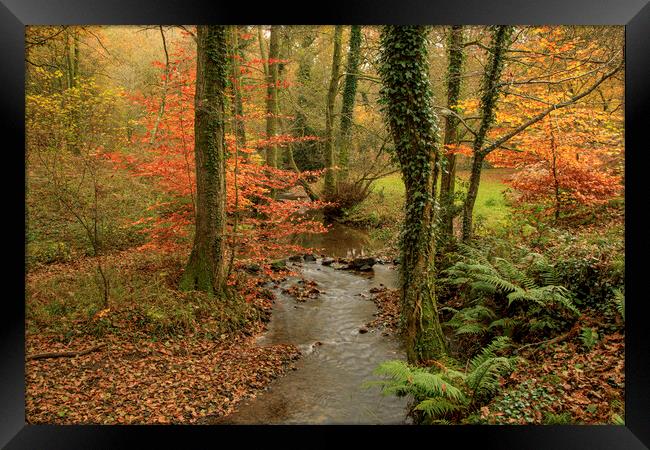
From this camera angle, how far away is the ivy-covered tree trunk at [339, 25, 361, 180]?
12320mm

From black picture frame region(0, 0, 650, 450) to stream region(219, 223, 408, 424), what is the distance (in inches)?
16.8

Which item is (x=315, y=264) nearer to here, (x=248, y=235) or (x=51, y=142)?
(x=248, y=235)

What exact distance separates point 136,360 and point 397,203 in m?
8.68

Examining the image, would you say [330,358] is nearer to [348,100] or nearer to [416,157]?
[416,157]

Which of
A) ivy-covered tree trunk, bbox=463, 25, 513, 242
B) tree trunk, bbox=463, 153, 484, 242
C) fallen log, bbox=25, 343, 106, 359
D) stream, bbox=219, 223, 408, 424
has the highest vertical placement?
ivy-covered tree trunk, bbox=463, 25, 513, 242

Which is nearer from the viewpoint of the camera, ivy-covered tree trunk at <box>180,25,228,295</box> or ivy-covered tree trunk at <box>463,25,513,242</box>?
ivy-covered tree trunk at <box>180,25,228,295</box>

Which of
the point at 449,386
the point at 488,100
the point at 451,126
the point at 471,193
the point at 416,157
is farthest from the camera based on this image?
the point at 451,126

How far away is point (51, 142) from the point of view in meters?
6.43

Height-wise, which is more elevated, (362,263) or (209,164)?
(209,164)

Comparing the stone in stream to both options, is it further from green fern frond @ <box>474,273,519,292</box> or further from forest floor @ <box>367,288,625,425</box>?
forest floor @ <box>367,288,625,425</box>

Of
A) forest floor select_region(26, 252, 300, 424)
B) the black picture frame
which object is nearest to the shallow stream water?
forest floor select_region(26, 252, 300, 424)

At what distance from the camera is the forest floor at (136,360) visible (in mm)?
3930

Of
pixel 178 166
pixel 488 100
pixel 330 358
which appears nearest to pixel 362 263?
pixel 330 358
